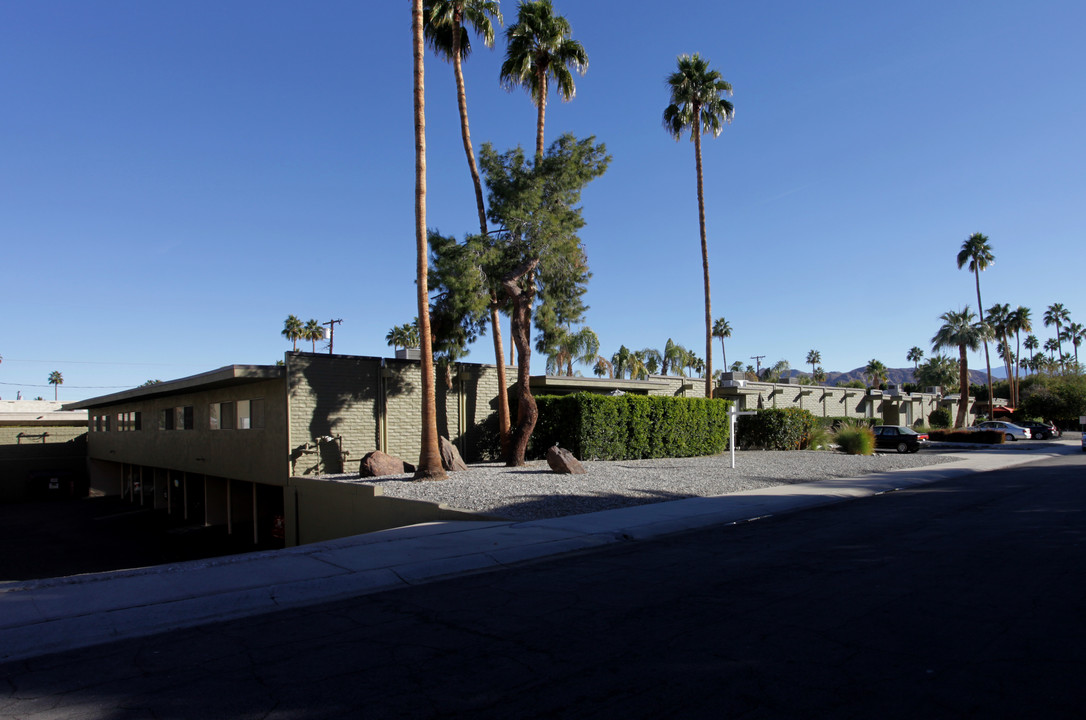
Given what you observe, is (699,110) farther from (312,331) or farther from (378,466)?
(312,331)

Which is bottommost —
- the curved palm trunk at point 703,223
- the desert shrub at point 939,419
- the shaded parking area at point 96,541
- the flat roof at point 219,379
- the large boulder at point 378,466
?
the shaded parking area at point 96,541

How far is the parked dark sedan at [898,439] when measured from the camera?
3344 cm

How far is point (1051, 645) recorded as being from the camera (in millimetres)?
5461

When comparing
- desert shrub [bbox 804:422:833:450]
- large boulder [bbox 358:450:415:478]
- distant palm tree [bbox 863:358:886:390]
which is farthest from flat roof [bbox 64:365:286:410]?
distant palm tree [bbox 863:358:886:390]

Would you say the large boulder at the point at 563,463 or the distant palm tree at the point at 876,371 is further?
the distant palm tree at the point at 876,371

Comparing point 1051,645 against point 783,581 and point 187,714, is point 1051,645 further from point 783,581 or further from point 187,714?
point 187,714

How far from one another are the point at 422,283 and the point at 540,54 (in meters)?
11.1

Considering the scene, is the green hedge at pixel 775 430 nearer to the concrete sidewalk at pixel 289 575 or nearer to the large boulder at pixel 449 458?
the large boulder at pixel 449 458

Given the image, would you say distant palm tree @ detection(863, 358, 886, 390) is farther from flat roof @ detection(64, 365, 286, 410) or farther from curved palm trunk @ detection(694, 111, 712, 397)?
flat roof @ detection(64, 365, 286, 410)

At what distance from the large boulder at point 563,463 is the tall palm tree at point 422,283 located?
9.93 feet

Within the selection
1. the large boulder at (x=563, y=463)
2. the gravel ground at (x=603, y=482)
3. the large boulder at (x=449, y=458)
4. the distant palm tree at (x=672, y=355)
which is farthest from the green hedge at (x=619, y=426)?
the distant palm tree at (x=672, y=355)

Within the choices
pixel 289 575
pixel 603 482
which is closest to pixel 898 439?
pixel 603 482

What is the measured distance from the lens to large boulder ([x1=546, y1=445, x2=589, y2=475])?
18.6m

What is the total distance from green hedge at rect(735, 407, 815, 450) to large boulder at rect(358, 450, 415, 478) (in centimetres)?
1718
